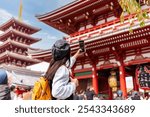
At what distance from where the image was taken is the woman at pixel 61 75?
7.74 feet

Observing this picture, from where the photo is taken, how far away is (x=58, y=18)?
15320mm

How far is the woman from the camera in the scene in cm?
236

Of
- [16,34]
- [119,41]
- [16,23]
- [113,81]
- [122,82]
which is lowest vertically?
[122,82]

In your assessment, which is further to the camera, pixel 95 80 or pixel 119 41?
pixel 95 80

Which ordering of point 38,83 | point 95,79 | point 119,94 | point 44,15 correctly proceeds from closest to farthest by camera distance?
point 38,83
point 119,94
point 95,79
point 44,15

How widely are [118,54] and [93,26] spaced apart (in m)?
2.89

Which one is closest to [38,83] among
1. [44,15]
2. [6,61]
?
[44,15]

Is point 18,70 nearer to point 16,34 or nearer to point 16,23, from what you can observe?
point 16,34

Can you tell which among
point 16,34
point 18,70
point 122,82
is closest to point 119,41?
point 122,82

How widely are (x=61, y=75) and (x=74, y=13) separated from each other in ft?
41.3

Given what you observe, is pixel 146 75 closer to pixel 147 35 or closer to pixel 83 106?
pixel 147 35

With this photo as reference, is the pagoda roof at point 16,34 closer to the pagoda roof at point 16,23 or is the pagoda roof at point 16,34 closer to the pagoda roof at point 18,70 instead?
the pagoda roof at point 16,23

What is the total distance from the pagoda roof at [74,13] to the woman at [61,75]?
1106 centimetres

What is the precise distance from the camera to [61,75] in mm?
2404
